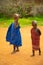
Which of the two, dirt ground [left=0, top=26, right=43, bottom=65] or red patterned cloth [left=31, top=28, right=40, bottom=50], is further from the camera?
red patterned cloth [left=31, top=28, right=40, bottom=50]

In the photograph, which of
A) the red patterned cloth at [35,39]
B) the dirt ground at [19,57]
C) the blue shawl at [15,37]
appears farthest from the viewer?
the blue shawl at [15,37]

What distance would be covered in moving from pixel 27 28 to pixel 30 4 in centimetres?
558

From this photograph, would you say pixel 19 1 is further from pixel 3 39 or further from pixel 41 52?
pixel 41 52

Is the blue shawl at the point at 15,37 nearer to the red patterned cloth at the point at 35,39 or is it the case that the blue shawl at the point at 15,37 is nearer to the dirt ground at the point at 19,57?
the dirt ground at the point at 19,57

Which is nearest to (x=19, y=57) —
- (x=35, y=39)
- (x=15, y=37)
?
(x=35, y=39)

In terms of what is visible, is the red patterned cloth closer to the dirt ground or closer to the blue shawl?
the dirt ground

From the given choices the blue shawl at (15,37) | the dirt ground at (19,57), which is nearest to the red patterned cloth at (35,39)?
A: the dirt ground at (19,57)

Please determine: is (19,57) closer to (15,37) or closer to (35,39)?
(35,39)

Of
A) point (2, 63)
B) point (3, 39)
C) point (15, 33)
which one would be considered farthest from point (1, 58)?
point (3, 39)

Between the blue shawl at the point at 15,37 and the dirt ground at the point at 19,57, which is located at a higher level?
the blue shawl at the point at 15,37

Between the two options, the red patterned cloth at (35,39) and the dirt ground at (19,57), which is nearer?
the dirt ground at (19,57)

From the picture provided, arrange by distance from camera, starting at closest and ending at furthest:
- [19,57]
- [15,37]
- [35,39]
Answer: [19,57] < [35,39] < [15,37]

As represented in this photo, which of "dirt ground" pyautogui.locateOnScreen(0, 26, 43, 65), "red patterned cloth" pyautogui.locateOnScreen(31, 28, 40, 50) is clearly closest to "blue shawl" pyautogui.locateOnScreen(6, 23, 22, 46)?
"dirt ground" pyautogui.locateOnScreen(0, 26, 43, 65)

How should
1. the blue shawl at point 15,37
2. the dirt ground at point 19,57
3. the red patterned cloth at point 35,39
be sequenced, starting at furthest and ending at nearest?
the blue shawl at point 15,37
the red patterned cloth at point 35,39
the dirt ground at point 19,57
